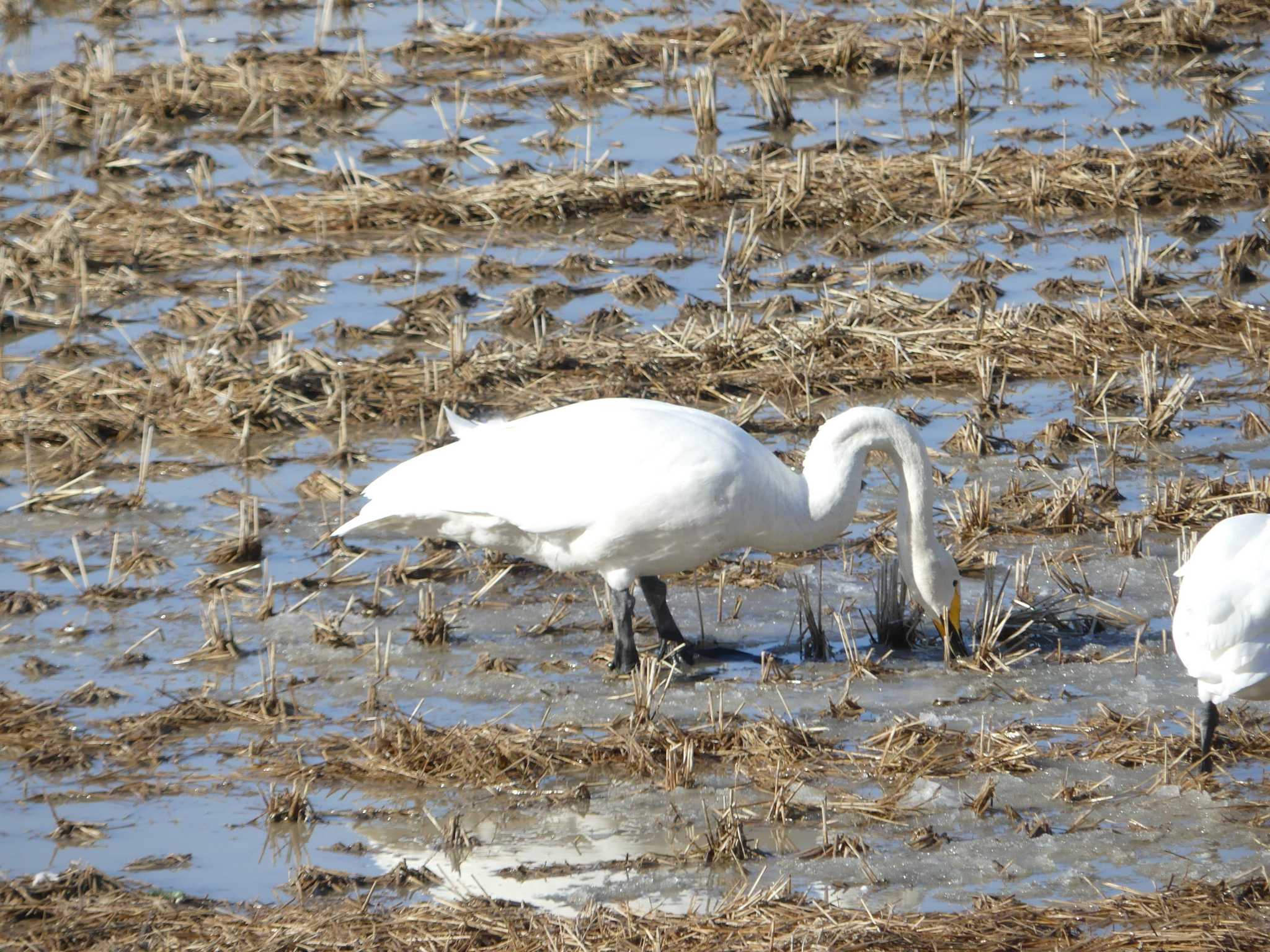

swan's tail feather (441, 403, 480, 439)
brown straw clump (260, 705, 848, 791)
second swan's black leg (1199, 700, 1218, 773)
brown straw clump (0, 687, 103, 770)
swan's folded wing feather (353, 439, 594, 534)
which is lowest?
brown straw clump (0, 687, 103, 770)

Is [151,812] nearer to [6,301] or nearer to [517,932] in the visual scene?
[517,932]

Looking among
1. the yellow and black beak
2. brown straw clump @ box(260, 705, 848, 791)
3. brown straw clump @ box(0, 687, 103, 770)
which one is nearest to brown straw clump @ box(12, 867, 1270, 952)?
brown straw clump @ box(260, 705, 848, 791)

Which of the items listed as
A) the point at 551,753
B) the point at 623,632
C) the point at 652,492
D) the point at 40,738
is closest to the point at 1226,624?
the point at 652,492

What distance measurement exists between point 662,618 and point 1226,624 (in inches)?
86.5

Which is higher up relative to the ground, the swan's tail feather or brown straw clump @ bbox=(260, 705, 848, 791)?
the swan's tail feather

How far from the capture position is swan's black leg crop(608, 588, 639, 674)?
6641mm

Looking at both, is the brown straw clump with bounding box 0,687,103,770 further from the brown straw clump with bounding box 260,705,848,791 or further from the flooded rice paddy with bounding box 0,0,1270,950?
the brown straw clump with bounding box 260,705,848,791

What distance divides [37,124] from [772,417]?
890 cm

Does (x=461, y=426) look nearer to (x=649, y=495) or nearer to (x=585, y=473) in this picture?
(x=585, y=473)

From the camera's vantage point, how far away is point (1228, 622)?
5.30 m

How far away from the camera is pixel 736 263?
1079cm

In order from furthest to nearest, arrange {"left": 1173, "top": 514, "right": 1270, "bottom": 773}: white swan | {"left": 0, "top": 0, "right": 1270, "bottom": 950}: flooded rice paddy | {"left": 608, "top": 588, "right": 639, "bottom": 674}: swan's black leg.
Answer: {"left": 608, "top": 588, "right": 639, "bottom": 674}: swan's black leg, {"left": 1173, "top": 514, "right": 1270, "bottom": 773}: white swan, {"left": 0, "top": 0, "right": 1270, "bottom": 950}: flooded rice paddy

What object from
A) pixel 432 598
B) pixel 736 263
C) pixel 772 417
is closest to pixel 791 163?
pixel 736 263

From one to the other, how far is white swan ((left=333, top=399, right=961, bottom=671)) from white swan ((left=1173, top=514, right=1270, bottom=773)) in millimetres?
1149
